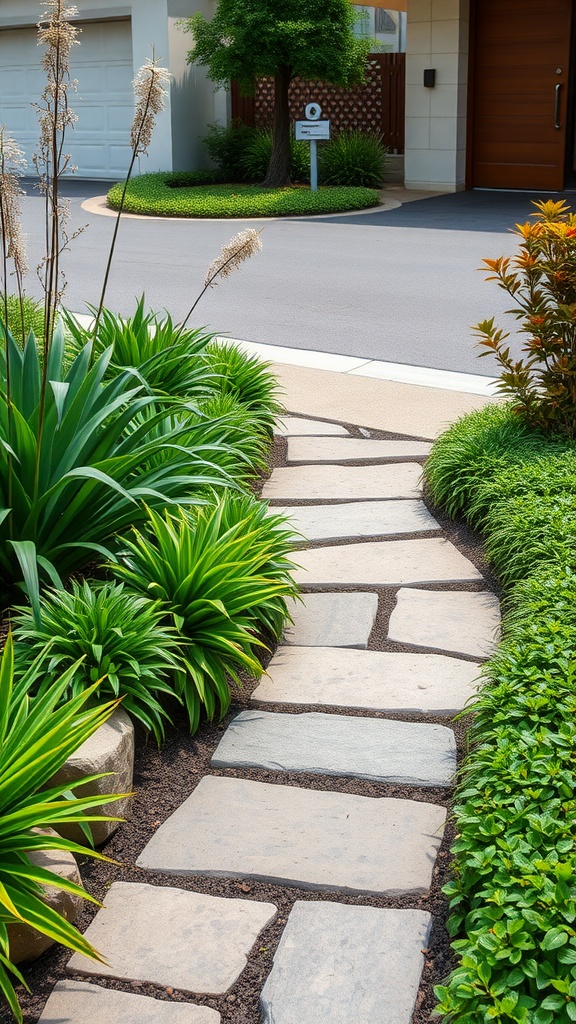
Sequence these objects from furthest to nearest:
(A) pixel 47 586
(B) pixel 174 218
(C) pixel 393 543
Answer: (B) pixel 174 218
(C) pixel 393 543
(A) pixel 47 586

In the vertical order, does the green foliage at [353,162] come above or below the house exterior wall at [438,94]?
below

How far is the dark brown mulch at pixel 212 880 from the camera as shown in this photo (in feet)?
7.59

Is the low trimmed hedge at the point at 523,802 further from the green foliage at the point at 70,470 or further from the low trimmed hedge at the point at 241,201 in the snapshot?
the low trimmed hedge at the point at 241,201

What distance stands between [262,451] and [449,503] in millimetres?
1102

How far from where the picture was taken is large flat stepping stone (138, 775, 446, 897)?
263 centimetres

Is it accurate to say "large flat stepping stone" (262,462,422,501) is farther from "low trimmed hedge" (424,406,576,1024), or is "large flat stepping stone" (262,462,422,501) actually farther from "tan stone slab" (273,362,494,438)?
"low trimmed hedge" (424,406,576,1024)

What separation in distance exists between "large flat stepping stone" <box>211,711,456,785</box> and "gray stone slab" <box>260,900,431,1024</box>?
1.79 ft

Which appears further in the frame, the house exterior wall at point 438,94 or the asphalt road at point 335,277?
the house exterior wall at point 438,94

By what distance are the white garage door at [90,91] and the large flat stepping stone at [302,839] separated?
1953 cm

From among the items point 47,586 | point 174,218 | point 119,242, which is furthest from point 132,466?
point 174,218

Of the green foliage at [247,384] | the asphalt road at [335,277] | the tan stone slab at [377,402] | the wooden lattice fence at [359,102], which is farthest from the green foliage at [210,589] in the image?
the wooden lattice fence at [359,102]

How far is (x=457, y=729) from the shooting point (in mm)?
3207

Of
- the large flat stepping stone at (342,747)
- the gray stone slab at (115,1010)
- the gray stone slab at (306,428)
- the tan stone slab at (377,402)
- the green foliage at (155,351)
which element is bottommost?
the gray stone slab at (115,1010)

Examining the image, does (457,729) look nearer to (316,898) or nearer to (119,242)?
(316,898)
